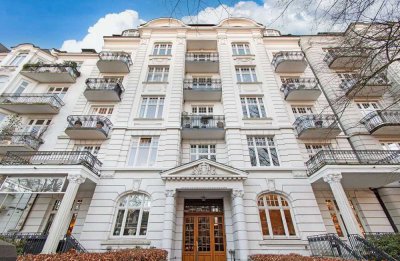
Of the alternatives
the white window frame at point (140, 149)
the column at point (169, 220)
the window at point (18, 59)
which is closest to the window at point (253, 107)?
the white window frame at point (140, 149)

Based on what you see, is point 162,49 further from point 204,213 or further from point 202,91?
point 204,213

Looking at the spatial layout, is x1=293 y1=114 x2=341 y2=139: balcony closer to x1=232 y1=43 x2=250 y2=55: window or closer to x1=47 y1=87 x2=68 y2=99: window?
x1=232 y1=43 x2=250 y2=55: window

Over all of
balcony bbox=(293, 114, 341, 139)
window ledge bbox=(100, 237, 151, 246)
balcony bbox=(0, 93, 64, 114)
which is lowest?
window ledge bbox=(100, 237, 151, 246)

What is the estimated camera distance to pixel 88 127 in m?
12.0

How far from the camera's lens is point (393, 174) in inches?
381

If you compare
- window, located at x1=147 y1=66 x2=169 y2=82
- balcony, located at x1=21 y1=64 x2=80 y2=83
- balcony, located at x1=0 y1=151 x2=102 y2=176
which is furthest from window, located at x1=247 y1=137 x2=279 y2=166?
balcony, located at x1=21 y1=64 x2=80 y2=83

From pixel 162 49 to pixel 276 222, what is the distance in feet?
54.9

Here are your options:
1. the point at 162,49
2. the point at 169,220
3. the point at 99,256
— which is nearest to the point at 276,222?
the point at 169,220

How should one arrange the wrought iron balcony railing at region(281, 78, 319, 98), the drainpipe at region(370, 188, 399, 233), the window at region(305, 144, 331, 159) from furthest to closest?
the wrought iron balcony railing at region(281, 78, 319, 98), the window at region(305, 144, 331, 159), the drainpipe at region(370, 188, 399, 233)

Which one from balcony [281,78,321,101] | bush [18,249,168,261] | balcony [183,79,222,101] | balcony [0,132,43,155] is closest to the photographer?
bush [18,249,168,261]

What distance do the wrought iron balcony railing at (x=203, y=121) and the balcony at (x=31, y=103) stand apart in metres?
9.77

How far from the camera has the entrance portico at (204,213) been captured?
30.6ft

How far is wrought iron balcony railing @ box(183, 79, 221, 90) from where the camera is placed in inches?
567

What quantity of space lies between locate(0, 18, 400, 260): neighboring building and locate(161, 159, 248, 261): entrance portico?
0.06 m
